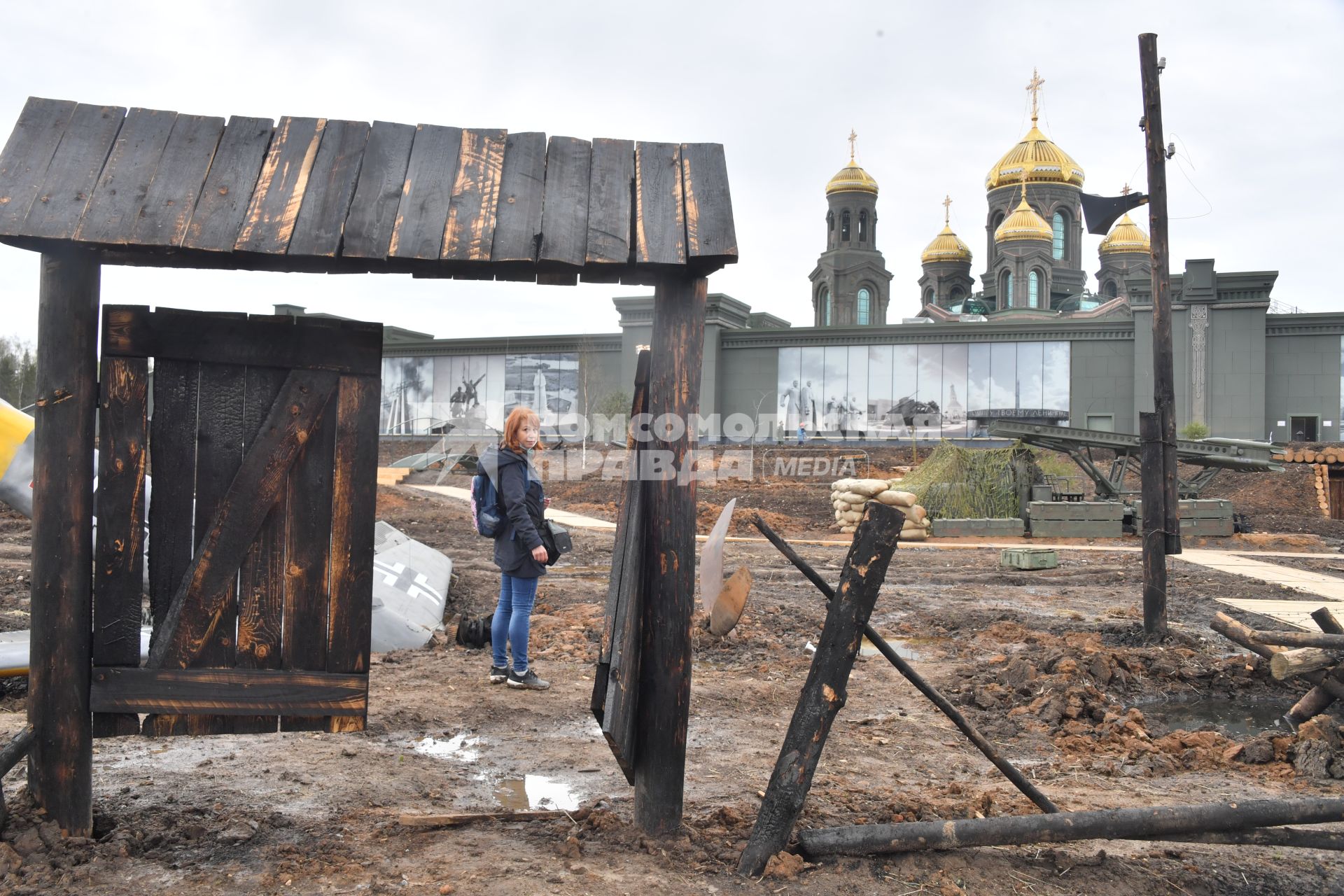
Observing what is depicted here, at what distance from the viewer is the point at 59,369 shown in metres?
3.57

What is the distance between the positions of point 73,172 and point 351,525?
5.12 feet

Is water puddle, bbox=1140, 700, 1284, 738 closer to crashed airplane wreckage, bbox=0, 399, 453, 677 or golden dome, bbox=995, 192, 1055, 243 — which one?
crashed airplane wreckage, bbox=0, 399, 453, 677

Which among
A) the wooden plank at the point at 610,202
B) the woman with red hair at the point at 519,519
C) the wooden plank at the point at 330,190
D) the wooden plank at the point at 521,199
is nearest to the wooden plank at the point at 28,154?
the wooden plank at the point at 330,190

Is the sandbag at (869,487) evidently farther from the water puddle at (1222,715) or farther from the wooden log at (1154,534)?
the water puddle at (1222,715)

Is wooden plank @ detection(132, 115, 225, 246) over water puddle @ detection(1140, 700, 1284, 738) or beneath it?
over

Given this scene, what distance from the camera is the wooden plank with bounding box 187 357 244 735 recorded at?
146 inches

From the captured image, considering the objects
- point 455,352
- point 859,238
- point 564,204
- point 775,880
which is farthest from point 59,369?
point 859,238

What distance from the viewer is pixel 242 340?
3.75m

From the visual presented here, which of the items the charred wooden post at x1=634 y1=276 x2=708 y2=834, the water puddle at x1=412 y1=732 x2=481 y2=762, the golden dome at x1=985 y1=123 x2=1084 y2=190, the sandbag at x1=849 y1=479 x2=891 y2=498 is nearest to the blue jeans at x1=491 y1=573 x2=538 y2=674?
the water puddle at x1=412 y1=732 x2=481 y2=762

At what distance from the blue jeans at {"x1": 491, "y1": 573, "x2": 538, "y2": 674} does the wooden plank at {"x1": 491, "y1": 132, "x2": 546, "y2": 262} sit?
3.08m

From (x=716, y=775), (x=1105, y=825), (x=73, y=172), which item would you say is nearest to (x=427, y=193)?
(x=73, y=172)

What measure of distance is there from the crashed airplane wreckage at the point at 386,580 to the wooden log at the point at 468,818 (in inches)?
82.5

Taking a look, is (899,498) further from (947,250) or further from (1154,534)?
(947,250)

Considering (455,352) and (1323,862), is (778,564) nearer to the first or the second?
(1323,862)
